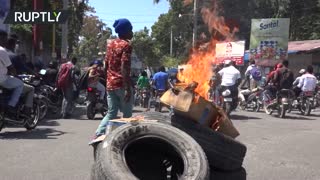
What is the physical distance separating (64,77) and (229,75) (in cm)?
465

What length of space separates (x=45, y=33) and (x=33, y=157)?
29.8 metres

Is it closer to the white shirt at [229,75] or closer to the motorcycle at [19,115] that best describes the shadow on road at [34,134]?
the motorcycle at [19,115]

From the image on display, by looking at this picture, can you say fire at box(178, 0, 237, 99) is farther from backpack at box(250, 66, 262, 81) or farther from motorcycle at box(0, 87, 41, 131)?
backpack at box(250, 66, 262, 81)

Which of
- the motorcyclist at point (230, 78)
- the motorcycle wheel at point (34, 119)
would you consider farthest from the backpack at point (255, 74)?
the motorcycle wheel at point (34, 119)

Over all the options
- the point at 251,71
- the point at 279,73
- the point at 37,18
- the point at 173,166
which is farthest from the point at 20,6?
the point at 173,166

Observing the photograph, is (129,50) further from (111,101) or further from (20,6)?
(20,6)

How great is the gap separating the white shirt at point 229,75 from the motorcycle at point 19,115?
6.07 metres

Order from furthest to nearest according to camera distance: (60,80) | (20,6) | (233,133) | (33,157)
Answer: (20,6) < (60,80) < (33,157) < (233,133)

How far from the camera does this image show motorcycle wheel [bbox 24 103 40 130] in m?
11.2

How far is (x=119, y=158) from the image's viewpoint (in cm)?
545

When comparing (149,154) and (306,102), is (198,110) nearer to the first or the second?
(149,154)

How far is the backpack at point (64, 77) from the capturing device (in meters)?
15.1

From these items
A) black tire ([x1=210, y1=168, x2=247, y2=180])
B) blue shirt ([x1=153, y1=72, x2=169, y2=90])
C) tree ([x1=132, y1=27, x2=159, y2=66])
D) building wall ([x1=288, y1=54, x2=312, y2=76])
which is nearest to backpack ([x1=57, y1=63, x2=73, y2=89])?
blue shirt ([x1=153, y1=72, x2=169, y2=90])

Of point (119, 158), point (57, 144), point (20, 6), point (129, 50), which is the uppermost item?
point (20, 6)
